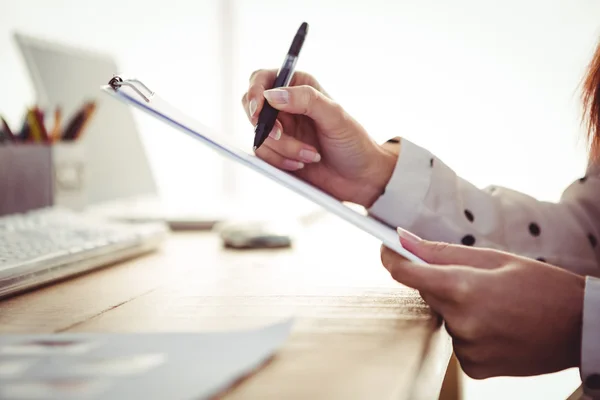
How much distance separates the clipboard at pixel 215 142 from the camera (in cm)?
51

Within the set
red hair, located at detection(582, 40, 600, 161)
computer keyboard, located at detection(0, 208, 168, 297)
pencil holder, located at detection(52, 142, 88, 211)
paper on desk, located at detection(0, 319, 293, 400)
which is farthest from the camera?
pencil holder, located at detection(52, 142, 88, 211)

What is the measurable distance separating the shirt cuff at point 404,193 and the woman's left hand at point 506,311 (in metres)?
0.20

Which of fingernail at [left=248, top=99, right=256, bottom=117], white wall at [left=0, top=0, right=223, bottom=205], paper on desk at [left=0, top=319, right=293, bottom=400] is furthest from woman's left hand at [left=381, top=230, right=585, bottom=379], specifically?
white wall at [left=0, top=0, right=223, bottom=205]

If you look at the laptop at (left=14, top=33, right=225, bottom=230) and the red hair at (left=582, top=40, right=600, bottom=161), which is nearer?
the red hair at (left=582, top=40, right=600, bottom=161)

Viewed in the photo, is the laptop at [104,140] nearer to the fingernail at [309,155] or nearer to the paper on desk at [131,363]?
the fingernail at [309,155]

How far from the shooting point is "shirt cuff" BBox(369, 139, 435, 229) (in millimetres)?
693

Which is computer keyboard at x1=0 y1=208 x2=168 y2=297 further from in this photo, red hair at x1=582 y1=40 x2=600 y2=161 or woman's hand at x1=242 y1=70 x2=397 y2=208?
red hair at x1=582 y1=40 x2=600 y2=161

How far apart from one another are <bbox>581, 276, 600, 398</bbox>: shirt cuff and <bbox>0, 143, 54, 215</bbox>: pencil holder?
2.51 feet

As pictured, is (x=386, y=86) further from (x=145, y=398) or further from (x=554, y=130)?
(x=145, y=398)

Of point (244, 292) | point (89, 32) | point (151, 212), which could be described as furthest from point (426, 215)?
point (89, 32)

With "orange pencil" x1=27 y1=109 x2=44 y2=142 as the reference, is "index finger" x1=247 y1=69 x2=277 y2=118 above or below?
above

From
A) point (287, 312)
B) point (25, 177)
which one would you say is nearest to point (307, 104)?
point (287, 312)

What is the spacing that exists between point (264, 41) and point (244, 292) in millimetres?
1717

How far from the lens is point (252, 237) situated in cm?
84
